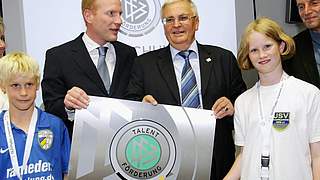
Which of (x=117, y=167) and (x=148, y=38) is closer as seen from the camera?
(x=117, y=167)

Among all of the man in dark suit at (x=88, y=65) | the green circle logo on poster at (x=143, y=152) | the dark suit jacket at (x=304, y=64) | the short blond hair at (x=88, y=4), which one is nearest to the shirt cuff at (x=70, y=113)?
the man in dark suit at (x=88, y=65)

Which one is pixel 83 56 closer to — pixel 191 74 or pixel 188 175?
pixel 191 74

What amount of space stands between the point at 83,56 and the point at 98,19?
249 millimetres

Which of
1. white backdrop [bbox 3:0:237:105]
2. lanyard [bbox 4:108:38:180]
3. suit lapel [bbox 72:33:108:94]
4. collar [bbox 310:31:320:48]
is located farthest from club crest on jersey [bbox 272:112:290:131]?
white backdrop [bbox 3:0:237:105]

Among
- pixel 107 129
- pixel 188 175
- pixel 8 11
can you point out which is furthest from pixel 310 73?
pixel 8 11

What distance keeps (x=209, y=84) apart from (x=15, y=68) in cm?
109

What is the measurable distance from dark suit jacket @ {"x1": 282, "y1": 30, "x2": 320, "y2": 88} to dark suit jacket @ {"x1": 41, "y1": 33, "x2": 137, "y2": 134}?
1064mm

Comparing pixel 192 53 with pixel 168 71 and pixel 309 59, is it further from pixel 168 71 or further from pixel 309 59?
pixel 309 59

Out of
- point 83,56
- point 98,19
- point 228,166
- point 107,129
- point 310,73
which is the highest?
point 98,19

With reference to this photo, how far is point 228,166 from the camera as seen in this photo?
8.93ft

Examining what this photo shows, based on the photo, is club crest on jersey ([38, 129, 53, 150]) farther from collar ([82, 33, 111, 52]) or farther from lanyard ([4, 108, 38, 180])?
collar ([82, 33, 111, 52])

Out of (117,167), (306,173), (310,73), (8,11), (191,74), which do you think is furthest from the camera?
(8,11)

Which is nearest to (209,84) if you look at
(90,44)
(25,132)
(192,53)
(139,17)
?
(192,53)

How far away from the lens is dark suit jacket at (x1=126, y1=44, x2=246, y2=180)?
2639 millimetres
